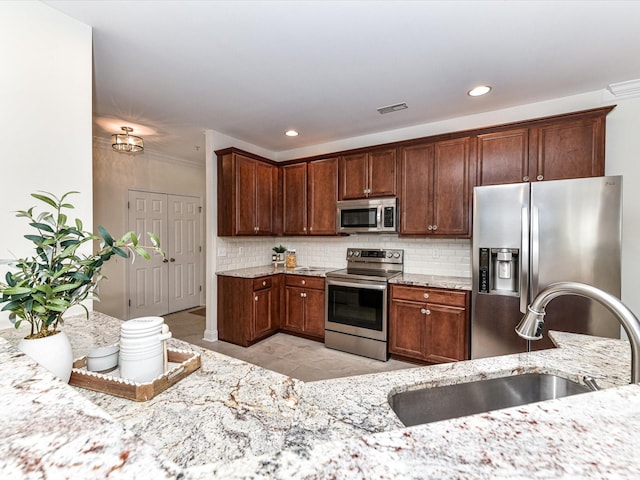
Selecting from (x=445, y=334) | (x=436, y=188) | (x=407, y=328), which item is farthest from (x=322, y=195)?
(x=445, y=334)

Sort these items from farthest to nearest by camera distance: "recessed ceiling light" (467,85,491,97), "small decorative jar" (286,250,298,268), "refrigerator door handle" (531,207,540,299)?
"small decorative jar" (286,250,298,268) < "recessed ceiling light" (467,85,491,97) < "refrigerator door handle" (531,207,540,299)

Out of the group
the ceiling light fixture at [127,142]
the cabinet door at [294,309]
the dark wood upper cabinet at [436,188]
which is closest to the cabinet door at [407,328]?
the dark wood upper cabinet at [436,188]

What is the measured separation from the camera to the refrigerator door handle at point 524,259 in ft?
7.50

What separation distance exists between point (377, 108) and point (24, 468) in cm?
326

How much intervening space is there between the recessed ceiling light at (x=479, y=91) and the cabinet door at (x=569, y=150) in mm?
576

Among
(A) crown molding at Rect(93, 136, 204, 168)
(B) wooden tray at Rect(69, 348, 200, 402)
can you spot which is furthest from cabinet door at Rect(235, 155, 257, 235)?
(B) wooden tray at Rect(69, 348, 200, 402)

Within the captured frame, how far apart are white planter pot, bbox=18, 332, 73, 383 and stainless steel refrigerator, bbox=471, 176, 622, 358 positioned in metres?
2.76

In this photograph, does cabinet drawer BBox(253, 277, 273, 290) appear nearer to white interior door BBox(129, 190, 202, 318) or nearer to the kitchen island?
white interior door BBox(129, 190, 202, 318)

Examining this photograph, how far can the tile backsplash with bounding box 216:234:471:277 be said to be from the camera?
3.26 m

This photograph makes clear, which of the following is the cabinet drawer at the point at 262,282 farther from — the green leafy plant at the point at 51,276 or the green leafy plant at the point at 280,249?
the green leafy plant at the point at 51,276

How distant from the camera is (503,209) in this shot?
241 centimetres

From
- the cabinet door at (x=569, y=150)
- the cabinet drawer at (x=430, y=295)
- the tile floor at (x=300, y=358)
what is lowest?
the tile floor at (x=300, y=358)

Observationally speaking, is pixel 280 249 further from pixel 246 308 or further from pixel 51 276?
pixel 51 276

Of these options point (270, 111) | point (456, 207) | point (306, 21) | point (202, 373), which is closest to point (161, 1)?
point (306, 21)
